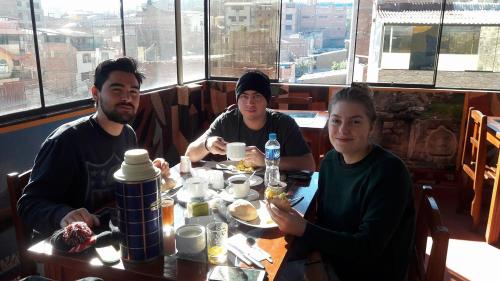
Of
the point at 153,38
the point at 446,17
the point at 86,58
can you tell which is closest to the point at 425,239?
the point at 86,58

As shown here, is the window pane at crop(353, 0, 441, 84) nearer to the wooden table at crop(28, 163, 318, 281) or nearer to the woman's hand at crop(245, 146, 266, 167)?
the woman's hand at crop(245, 146, 266, 167)

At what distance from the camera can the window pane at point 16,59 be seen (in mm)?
2211

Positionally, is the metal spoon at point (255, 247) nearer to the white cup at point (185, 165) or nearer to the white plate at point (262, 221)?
the white plate at point (262, 221)

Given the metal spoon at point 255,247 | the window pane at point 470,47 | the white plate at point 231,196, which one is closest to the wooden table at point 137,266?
the metal spoon at point 255,247

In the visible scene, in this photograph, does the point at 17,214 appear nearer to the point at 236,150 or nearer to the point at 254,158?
the point at 236,150

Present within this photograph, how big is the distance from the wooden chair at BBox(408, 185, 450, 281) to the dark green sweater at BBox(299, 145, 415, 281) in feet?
0.13

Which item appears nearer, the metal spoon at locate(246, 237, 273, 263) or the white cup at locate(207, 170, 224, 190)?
the metal spoon at locate(246, 237, 273, 263)

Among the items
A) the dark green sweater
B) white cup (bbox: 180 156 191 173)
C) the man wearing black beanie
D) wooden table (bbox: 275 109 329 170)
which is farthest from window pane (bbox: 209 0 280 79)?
the dark green sweater

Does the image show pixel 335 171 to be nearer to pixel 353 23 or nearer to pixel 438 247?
pixel 438 247

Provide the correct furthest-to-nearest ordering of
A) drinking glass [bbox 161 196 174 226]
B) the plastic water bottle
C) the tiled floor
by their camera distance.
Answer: the tiled floor, the plastic water bottle, drinking glass [bbox 161 196 174 226]

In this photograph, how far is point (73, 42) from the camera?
2.71 meters

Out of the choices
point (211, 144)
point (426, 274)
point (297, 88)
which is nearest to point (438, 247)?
Result: point (426, 274)

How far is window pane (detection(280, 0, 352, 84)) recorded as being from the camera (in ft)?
14.1

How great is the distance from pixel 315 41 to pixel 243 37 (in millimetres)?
837
